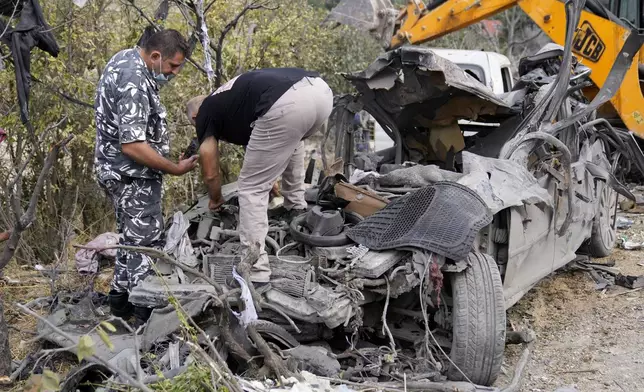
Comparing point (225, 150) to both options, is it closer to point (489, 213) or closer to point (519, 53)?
point (489, 213)

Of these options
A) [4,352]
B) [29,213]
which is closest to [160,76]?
[29,213]

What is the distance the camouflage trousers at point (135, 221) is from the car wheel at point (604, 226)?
12.7ft

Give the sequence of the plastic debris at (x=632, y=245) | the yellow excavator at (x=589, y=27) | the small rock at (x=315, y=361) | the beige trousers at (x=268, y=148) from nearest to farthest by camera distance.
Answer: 1. the small rock at (x=315, y=361)
2. the beige trousers at (x=268, y=148)
3. the plastic debris at (x=632, y=245)
4. the yellow excavator at (x=589, y=27)

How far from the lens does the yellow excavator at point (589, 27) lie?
8.38m

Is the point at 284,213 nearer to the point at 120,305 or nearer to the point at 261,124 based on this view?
the point at 261,124

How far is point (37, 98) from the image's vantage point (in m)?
6.59

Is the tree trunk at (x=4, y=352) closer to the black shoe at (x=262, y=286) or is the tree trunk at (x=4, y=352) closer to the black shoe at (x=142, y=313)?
the black shoe at (x=142, y=313)

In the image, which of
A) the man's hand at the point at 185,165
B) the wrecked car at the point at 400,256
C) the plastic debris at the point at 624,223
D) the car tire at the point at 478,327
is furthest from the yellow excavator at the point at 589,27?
the man's hand at the point at 185,165

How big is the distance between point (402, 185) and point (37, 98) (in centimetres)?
366

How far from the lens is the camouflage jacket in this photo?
4.20 meters

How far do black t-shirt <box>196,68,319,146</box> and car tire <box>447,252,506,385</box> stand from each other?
156cm

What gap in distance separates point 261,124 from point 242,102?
25cm

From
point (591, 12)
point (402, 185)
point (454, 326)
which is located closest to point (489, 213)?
point (454, 326)

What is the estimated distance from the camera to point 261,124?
166 inches
